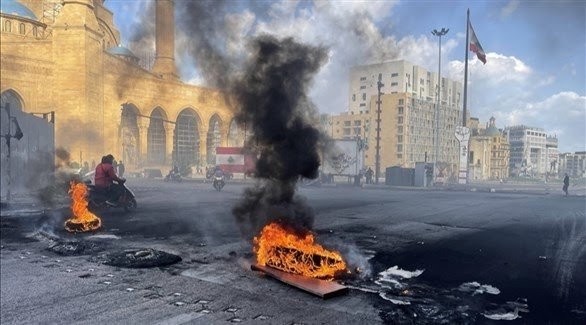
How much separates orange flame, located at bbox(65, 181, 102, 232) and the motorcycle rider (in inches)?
42.3

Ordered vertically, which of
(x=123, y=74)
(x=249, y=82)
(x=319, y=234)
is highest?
(x=123, y=74)

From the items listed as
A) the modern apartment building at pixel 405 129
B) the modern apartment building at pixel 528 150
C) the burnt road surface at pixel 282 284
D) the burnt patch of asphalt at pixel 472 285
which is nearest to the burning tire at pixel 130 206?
the burnt road surface at pixel 282 284

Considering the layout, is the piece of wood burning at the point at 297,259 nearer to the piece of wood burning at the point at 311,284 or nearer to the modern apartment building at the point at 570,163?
the piece of wood burning at the point at 311,284

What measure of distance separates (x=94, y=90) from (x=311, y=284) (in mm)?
35911

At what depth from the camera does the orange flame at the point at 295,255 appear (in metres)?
Result: 6.36

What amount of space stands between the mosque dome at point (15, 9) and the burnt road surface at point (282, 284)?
37.2 meters

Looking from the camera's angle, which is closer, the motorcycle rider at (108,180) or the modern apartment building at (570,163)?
the motorcycle rider at (108,180)

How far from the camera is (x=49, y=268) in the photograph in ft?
22.5

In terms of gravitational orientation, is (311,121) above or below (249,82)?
below

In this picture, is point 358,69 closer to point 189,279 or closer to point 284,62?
point 284,62

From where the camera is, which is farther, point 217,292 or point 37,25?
point 37,25

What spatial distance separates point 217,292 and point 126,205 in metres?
9.65

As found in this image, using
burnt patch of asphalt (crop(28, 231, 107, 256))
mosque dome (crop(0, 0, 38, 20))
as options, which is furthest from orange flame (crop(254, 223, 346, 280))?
mosque dome (crop(0, 0, 38, 20))

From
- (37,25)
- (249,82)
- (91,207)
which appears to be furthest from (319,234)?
(37,25)
